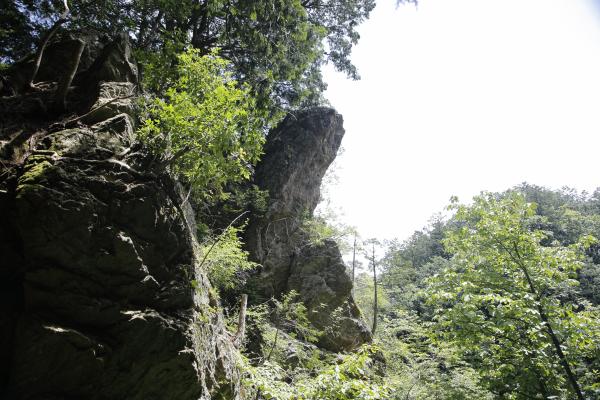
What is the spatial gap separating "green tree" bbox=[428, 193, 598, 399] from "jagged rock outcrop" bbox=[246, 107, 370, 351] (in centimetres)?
901

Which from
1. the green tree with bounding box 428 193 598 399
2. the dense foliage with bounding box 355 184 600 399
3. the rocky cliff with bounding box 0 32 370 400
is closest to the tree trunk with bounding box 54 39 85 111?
the rocky cliff with bounding box 0 32 370 400

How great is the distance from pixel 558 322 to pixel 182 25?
12.8 m

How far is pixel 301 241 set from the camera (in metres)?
17.4

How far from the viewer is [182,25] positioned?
1070cm

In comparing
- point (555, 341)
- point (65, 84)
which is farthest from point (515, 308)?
point (65, 84)

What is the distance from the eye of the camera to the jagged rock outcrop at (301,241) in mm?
15203

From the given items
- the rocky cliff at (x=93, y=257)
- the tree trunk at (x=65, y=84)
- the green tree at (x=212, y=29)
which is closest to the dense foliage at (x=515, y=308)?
the rocky cliff at (x=93, y=257)

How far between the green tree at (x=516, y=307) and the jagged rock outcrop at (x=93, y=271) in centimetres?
486

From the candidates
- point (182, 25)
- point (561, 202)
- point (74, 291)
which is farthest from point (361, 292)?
point (561, 202)

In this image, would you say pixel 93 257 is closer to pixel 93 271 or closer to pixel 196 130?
pixel 93 271

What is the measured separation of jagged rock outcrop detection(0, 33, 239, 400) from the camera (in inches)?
157

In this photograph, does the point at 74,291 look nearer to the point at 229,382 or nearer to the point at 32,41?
the point at 229,382

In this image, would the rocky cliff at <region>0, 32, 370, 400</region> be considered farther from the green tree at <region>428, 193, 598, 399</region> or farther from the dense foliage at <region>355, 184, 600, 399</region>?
the green tree at <region>428, 193, 598, 399</region>

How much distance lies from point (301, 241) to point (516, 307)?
1240 centimetres
